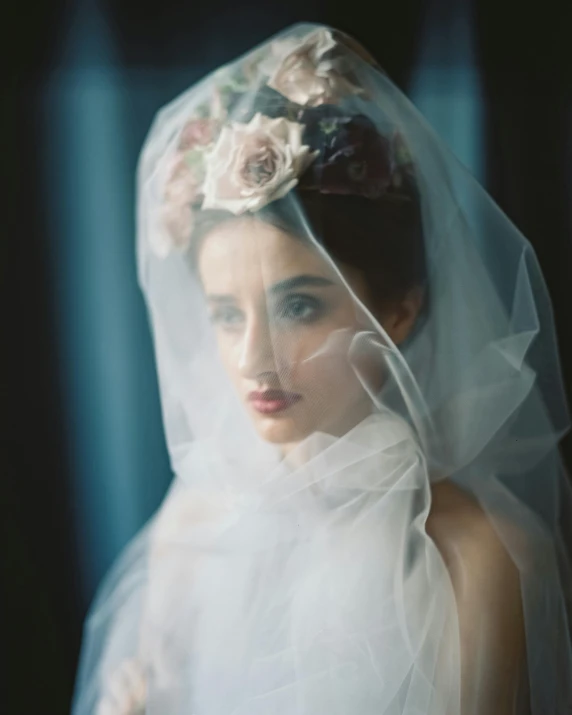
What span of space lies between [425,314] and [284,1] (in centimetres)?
41

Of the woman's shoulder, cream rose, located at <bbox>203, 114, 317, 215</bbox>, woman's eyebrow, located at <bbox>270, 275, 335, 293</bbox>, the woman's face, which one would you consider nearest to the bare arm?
the woman's shoulder

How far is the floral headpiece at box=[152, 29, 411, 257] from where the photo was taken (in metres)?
0.69

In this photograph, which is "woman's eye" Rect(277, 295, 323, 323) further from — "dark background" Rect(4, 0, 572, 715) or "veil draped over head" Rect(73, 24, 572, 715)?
"dark background" Rect(4, 0, 572, 715)

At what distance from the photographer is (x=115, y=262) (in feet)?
3.01

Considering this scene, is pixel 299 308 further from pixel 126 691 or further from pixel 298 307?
pixel 126 691

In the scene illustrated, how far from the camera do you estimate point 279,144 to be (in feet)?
2.25

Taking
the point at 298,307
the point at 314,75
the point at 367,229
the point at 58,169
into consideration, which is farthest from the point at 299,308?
the point at 58,169

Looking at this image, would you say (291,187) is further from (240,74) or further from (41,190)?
(41,190)

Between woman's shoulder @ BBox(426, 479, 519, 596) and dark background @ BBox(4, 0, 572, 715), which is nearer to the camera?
woman's shoulder @ BBox(426, 479, 519, 596)

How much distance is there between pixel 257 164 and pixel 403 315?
21cm

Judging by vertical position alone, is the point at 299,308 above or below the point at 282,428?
above

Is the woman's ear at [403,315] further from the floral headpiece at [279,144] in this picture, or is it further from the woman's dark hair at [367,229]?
the floral headpiece at [279,144]

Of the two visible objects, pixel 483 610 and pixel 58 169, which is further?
pixel 58 169

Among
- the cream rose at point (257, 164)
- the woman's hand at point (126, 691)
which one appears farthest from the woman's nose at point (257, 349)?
the woman's hand at point (126, 691)
